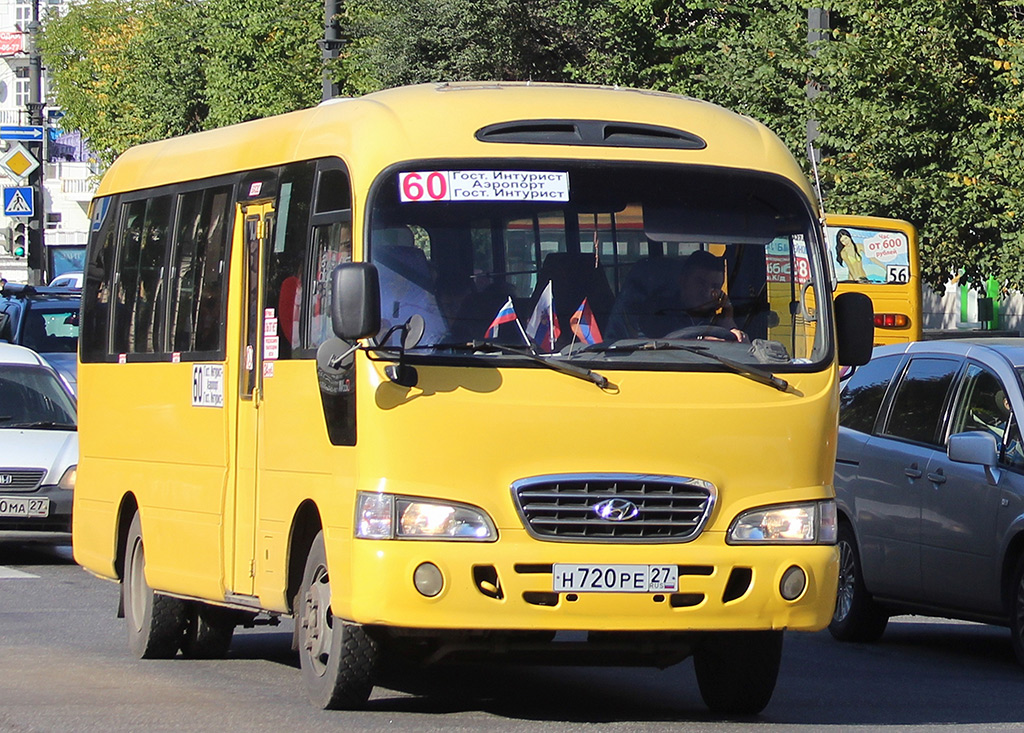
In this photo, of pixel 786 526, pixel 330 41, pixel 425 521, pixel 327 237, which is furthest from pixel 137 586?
pixel 330 41

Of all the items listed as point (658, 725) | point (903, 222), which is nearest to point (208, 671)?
point (658, 725)

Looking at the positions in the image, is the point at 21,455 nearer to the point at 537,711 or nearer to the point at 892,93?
the point at 537,711

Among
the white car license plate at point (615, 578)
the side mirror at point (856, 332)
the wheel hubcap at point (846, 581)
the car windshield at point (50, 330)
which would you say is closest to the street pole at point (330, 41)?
the car windshield at point (50, 330)

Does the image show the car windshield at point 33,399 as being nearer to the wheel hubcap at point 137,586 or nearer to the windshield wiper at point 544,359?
the wheel hubcap at point 137,586

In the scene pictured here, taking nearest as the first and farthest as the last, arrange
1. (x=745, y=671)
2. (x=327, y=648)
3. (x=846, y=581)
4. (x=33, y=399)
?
1. (x=327, y=648)
2. (x=745, y=671)
3. (x=846, y=581)
4. (x=33, y=399)

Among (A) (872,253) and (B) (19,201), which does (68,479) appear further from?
(B) (19,201)

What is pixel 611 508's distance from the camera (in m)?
8.07

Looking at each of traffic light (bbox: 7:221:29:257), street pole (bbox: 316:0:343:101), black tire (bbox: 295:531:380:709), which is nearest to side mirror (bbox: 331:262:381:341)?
black tire (bbox: 295:531:380:709)

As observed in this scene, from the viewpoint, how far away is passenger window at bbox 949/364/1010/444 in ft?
37.5

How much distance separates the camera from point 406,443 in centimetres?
801

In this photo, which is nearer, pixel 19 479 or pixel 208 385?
pixel 208 385

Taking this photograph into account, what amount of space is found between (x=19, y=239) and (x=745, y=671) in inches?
1328

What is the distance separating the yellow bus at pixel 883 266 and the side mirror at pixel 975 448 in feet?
44.4

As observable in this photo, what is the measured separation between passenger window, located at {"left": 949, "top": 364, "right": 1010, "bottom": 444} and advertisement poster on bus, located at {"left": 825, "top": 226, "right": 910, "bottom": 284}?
14019mm
